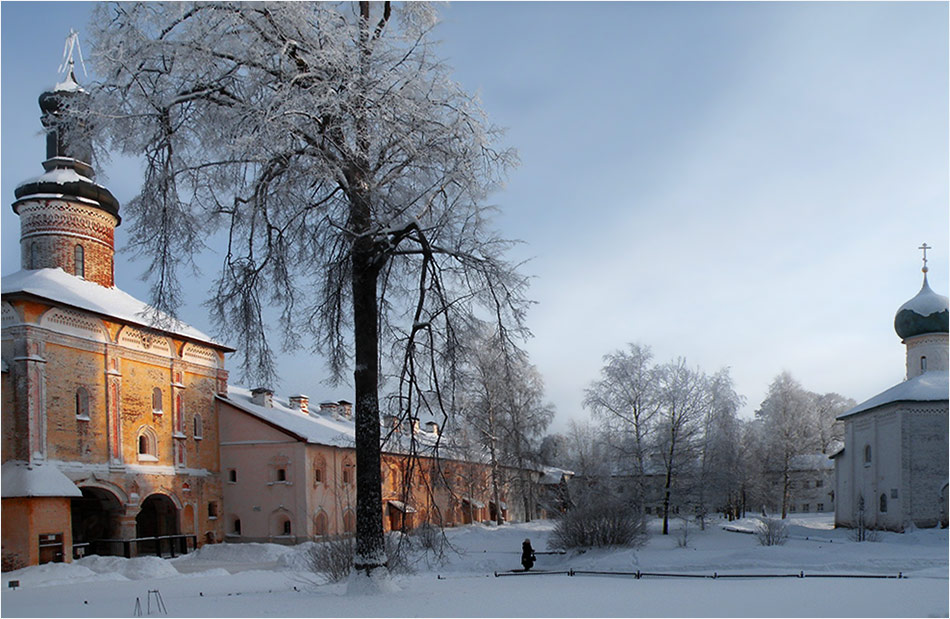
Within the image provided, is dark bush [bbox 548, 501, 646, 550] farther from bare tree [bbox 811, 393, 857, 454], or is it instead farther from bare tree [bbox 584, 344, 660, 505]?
bare tree [bbox 811, 393, 857, 454]

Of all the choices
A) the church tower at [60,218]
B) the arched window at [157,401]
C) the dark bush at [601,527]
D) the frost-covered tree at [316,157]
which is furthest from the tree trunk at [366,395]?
the church tower at [60,218]

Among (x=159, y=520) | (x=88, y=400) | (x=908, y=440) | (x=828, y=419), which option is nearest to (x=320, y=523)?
(x=159, y=520)

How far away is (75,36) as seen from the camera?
39.4 ft

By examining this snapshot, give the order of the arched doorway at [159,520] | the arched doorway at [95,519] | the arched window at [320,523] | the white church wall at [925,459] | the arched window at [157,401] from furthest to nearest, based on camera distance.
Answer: the arched window at [320,523] → the white church wall at [925,459] → the arched doorway at [159,520] → the arched window at [157,401] → the arched doorway at [95,519]

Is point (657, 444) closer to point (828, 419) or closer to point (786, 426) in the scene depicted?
point (786, 426)

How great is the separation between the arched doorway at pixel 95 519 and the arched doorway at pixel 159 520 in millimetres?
1584

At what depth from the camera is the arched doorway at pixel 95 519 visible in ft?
84.4

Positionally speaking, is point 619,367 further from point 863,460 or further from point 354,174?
point 354,174

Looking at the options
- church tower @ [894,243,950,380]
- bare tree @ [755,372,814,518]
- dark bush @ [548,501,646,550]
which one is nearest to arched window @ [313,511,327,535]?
dark bush @ [548,501,646,550]

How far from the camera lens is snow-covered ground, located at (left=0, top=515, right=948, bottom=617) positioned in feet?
33.1

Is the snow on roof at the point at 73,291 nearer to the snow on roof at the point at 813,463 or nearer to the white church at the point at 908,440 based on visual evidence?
the white church at the point at 908,440

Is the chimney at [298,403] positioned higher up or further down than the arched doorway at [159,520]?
higher up

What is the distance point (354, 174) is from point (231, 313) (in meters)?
2.91

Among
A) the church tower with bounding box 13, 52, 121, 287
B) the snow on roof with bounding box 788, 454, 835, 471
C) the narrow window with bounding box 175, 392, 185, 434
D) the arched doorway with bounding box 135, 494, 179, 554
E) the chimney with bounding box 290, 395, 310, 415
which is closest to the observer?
the church tower with bounding box 13, 52, 121, 287
